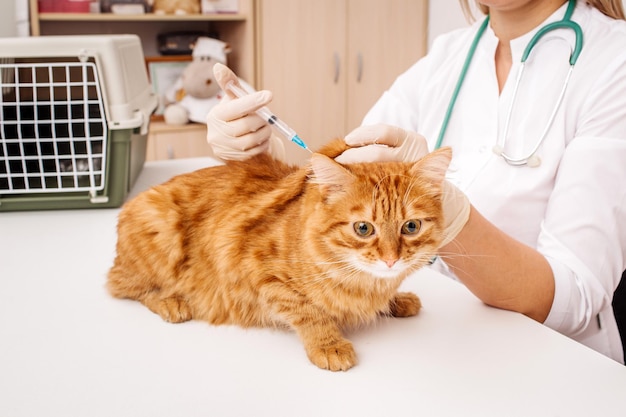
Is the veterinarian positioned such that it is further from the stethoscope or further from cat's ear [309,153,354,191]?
cat's ear [309,153,354,191]

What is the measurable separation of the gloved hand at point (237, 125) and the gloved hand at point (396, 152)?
9.9 inches

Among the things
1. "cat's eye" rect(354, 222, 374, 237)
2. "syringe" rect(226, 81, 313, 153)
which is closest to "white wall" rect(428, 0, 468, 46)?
"syringe" rect(226, 81, 313, 153)

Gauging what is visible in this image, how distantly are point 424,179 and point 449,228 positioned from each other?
0.18m

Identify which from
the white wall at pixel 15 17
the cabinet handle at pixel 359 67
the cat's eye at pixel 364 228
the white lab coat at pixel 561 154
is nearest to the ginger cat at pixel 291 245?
the cat's eye at pixel 364 228

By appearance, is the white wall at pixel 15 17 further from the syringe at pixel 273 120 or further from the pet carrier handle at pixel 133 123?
the syringe at pixel 273 120

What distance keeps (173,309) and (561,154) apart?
35.4 inches

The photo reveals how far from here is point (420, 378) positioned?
0.82 metres

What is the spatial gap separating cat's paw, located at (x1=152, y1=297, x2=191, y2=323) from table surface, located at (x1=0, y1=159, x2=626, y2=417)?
15mm

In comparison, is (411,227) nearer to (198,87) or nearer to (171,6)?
(198,87)

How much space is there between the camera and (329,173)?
2.88ft

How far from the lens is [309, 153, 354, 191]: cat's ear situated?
0.86 meters

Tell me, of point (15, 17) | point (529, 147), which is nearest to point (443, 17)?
point (15, 17)

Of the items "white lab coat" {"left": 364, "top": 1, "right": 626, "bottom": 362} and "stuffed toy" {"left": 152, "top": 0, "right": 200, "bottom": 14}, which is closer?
"white lab coat" {"left": 364, "top": 1, "right": 626, "bottom": 362}

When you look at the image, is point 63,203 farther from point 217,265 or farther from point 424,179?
point 424,179
